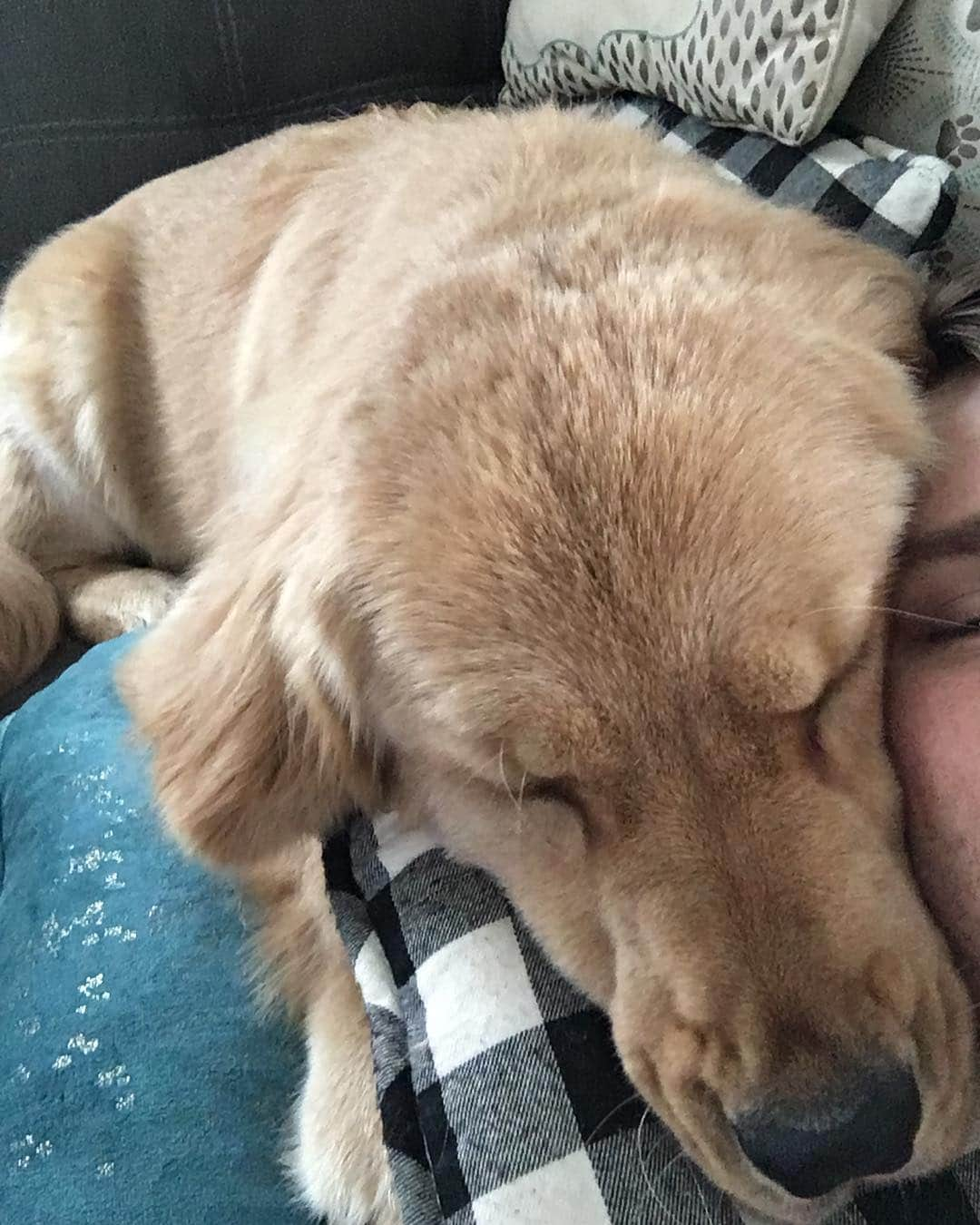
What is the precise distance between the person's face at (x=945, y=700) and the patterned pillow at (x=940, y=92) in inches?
28.5

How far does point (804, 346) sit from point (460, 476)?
0.42 meters

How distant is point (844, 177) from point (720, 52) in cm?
35

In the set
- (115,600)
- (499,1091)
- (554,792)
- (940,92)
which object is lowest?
(115,600)

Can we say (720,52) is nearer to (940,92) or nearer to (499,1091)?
(940,92)

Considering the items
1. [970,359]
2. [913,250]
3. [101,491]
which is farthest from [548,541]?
[101,491]

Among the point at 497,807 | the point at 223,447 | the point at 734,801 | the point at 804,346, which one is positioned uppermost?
the point at 804,346

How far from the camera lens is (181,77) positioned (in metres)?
2.67

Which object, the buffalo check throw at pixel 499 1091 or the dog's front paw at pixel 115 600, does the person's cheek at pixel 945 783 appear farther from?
the dog's front paw at pixel 115 600

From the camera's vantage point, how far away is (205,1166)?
4.16 feet

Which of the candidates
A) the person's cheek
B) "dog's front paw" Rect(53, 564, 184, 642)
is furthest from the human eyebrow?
"dog's front paw" Rect(53, 564, 184, 642)

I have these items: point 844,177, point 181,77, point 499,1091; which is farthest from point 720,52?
point 499,1091

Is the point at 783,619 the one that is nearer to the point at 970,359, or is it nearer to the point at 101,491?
the point at 970,359

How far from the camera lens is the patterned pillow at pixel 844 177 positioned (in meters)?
1.73

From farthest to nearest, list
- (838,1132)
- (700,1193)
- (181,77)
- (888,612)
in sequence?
(181,77), (888,612), (700,1193), (838,1132)
